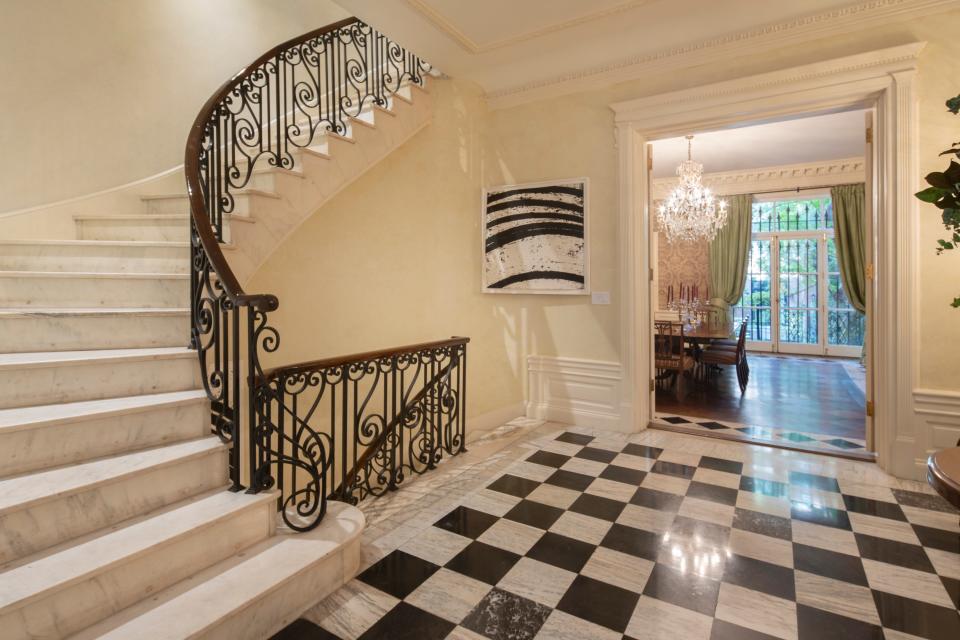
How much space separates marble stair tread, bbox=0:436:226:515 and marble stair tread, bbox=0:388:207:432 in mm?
176

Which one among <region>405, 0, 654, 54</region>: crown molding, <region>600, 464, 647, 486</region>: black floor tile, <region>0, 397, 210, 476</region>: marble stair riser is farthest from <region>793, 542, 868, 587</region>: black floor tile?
<region>405, 0, 654, 54</region>: crown molding

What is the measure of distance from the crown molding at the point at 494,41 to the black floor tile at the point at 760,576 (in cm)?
331

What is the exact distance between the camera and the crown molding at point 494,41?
316 cm

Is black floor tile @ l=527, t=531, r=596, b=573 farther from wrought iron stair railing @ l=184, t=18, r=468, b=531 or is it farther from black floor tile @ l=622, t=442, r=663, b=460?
black floor tile @ l=622, t=442, r=663, b=460

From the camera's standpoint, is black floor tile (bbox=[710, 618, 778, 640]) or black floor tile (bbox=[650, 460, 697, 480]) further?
black floor tile (bbox=[650, 460, 697, 480])

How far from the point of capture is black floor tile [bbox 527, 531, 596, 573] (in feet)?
7.04

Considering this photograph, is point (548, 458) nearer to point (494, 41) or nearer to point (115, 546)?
point (115, 546)

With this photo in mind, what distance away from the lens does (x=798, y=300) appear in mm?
8672

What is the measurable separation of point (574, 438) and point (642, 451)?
22.1 inches

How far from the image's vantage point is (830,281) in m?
8.41

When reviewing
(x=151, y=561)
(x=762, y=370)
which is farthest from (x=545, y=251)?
(x=762, y=370)

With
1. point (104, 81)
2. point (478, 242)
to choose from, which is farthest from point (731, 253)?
point (104, 81)

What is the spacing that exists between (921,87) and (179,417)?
453cm

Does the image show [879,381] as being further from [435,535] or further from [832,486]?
[435,535]
